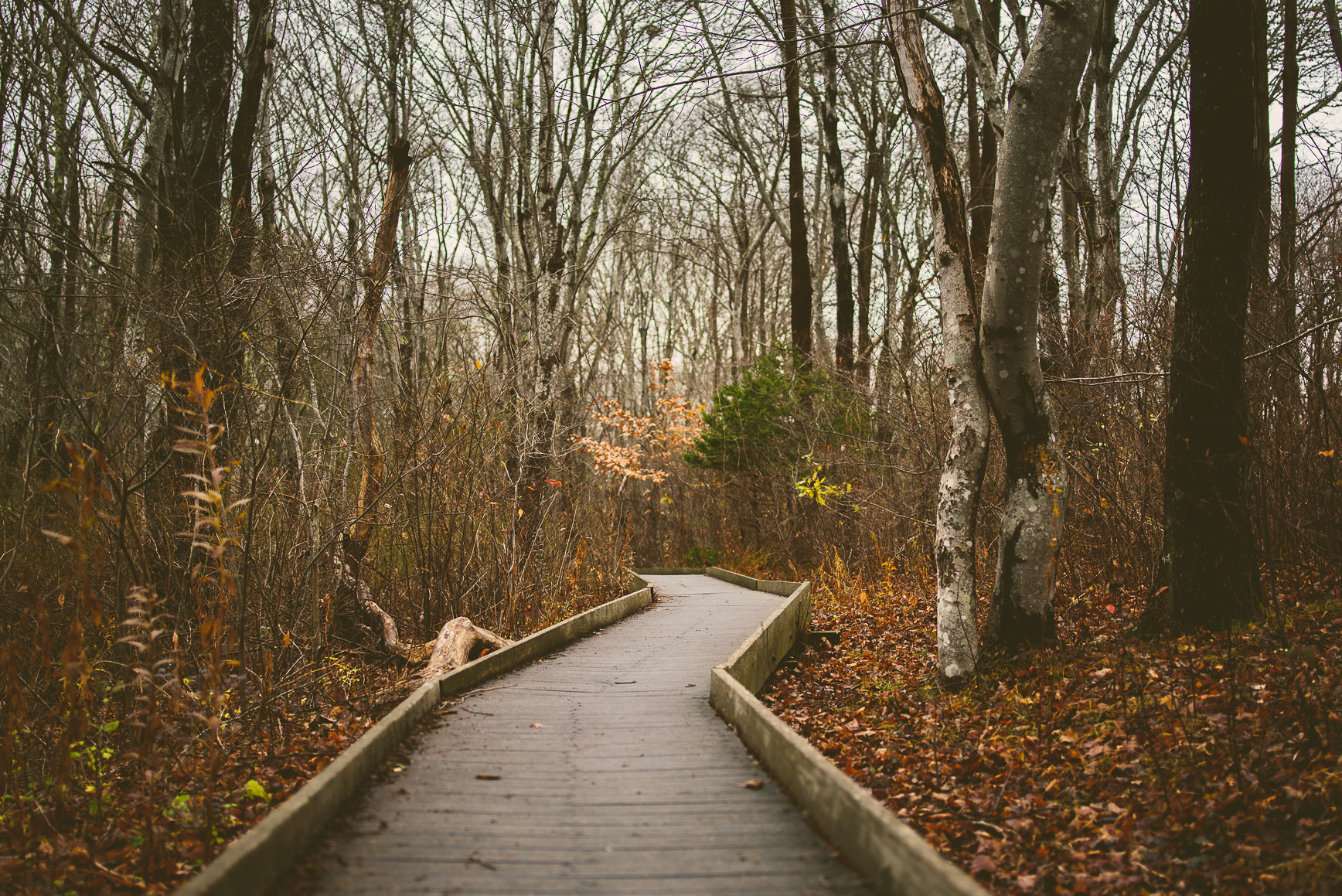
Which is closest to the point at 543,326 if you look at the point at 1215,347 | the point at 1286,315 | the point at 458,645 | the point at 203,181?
the point at 203,181

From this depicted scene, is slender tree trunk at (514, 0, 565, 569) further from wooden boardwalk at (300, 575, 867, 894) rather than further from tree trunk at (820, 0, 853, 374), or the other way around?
tree trunk at (820, 0, 853, 374)

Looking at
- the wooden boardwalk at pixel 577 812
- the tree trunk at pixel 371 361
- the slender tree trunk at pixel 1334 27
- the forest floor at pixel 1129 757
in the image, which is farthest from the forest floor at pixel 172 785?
the slender tree trunk at pixel 1334 27

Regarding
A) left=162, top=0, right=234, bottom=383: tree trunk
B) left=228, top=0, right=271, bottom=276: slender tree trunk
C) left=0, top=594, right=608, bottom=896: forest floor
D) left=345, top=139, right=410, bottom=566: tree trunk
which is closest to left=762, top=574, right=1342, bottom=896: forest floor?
left=0, top=594, right=608, bottom=896: forest floor

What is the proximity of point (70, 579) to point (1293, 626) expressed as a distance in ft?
30.7

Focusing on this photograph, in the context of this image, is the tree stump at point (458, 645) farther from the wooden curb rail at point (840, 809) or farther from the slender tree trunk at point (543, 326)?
the wooden curb rail at point (840, 809)

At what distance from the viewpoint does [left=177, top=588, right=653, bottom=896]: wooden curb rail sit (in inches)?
115

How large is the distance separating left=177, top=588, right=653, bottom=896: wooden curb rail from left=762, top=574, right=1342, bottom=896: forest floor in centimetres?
282

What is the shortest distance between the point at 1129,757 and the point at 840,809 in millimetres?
2080

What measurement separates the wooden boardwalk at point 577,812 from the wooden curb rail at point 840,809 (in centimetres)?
9

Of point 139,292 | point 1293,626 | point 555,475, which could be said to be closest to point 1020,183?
point 1293,626

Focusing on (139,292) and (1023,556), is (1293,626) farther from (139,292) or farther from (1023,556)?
(139,292)

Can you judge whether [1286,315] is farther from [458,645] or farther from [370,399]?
[370,399]

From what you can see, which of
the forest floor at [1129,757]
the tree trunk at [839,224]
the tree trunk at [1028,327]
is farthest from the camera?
the tree trunk at [839,224]

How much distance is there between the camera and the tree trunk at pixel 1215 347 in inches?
229
